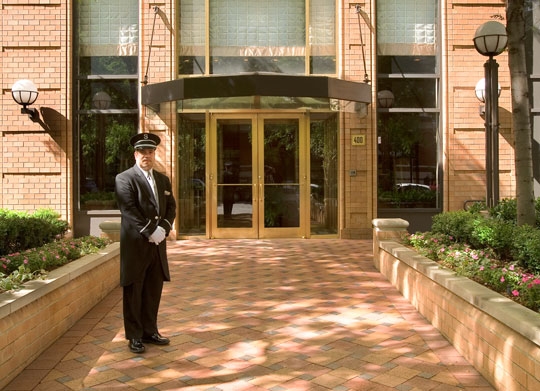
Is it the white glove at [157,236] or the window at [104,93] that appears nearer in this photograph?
the white glove at [157,236]

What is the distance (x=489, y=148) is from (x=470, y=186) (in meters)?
5.15

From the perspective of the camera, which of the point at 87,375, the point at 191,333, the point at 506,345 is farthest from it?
the point at 191,333

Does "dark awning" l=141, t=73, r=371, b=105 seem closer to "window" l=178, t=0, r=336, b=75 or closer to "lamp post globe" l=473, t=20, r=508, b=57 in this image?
"window" l=178, t=0, r=336, b=75

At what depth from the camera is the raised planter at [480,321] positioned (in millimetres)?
3682

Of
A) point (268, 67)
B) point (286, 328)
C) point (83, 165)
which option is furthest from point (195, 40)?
point (286, 328)

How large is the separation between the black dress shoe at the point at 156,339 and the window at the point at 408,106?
853cm

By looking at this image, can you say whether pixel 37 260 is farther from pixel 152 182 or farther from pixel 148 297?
pixel 152 182

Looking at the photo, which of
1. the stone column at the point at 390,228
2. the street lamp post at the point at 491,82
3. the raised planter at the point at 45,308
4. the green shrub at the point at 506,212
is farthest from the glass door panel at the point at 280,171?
the raised planter at the point at 45,308

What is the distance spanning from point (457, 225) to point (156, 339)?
4.63 m

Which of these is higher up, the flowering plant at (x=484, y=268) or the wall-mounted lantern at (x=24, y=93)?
the wall-mounted lantern at (x=24, y=93)

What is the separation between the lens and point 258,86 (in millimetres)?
10945

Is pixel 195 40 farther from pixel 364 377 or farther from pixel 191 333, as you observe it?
pixel 364 377

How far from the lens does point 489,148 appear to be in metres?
8.02

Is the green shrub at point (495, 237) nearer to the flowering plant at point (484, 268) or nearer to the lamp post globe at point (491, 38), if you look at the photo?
the flowering plant at point (484, 268)
